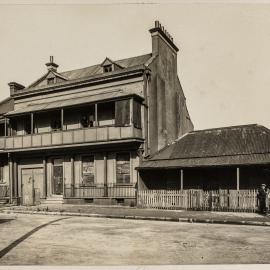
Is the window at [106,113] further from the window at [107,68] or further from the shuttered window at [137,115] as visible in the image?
the window at [107,68]

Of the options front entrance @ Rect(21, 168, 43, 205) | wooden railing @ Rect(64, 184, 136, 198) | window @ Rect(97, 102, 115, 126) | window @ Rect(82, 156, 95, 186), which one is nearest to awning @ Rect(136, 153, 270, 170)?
wooden railing @ Rect(64, 184, 136, 198)

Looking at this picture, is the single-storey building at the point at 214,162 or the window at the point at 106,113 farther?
the window at the point at 106,113

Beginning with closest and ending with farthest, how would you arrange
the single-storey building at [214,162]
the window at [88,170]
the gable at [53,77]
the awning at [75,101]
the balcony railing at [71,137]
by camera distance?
the single-storey building at [214,162]
the balcony railing at [71,137]
the awning at [75,101]
the window at [88,170]
the gable at [53,77]

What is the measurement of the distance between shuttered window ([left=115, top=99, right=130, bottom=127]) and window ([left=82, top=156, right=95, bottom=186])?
375cm

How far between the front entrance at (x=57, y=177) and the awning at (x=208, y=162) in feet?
21.5

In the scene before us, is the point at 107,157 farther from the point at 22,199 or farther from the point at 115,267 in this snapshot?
the point at 115,267

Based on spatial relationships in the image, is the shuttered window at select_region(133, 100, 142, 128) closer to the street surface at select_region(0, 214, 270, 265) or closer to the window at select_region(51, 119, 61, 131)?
the window at select_region(51, 119, 61, 131)

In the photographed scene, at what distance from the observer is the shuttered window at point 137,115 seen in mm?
21688

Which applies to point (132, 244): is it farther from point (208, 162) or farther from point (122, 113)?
point (122, 113)

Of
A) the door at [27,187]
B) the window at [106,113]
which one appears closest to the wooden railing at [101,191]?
the door at [27,187]

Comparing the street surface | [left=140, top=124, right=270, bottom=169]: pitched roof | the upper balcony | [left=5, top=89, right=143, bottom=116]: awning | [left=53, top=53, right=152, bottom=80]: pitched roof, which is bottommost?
the street surface

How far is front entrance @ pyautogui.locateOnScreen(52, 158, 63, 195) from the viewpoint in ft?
82.9

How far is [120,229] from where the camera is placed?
1272 centimetres

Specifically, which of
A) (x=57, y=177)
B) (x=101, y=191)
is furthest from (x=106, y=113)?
(x=57, y=177)
